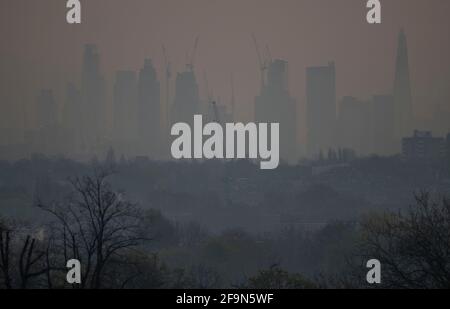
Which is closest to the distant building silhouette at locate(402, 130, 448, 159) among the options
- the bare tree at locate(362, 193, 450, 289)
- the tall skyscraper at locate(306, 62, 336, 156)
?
the tall skyscraper at locate(306, 62, 336, 156)

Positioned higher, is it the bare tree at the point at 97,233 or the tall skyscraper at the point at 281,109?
the tall skyscraper at the point at 281,109

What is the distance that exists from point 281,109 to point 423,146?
104ft

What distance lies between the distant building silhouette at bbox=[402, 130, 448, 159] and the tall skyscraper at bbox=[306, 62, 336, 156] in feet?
44.3

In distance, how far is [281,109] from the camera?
16338 cm

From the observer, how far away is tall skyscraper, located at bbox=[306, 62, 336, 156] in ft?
499

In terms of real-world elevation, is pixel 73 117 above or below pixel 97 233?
above

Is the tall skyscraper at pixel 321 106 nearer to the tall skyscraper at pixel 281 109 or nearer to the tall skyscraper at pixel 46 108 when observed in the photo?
the tall skyscraper at pixel 281 109

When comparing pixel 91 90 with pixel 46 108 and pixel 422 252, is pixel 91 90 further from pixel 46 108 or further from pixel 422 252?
pixel 422 252

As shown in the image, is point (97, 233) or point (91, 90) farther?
point (91, 90)

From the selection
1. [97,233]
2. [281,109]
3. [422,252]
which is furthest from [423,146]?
[97,233]

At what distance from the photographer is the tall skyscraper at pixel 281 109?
520 feet

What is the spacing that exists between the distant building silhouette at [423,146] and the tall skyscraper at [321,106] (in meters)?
13.5

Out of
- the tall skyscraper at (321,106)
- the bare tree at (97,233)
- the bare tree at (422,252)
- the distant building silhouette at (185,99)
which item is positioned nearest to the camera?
the bare tree at (97,233)

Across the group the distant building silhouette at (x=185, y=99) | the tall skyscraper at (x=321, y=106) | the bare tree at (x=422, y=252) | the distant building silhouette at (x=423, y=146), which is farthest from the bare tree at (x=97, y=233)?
the distant building silhouette at (x=185, y=99)
